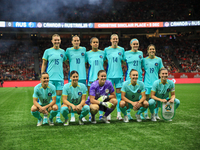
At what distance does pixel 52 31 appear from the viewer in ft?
108

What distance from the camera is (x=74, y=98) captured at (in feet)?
16.1

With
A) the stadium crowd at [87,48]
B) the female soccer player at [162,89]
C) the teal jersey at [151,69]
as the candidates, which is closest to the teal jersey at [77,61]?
the teal jersey at [151,69]

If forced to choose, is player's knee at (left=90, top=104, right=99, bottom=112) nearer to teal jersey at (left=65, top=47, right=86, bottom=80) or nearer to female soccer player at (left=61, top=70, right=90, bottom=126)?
female soccer player at (left=61, top=70, right=90, bottom=126)

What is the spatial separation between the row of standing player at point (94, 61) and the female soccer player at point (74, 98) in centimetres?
67

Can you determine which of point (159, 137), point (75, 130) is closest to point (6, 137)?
point (75, 130)

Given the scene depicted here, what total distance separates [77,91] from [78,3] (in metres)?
31.2

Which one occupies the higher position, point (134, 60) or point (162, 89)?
point (134, 60)

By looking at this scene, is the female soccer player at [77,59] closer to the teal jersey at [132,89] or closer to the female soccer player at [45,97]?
the female soccer player at [45,97]

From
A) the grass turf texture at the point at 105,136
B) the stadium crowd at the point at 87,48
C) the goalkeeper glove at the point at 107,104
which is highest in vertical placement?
the stadium crowd at the point at 87,48

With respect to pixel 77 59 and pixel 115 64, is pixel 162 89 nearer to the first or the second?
pixel 115 64

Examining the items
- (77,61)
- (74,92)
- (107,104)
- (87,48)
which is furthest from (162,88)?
(87,48)

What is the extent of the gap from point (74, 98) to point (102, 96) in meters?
0.64

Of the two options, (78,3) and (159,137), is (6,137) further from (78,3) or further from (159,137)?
(78,3)

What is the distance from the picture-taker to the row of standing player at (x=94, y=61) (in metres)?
5.50
